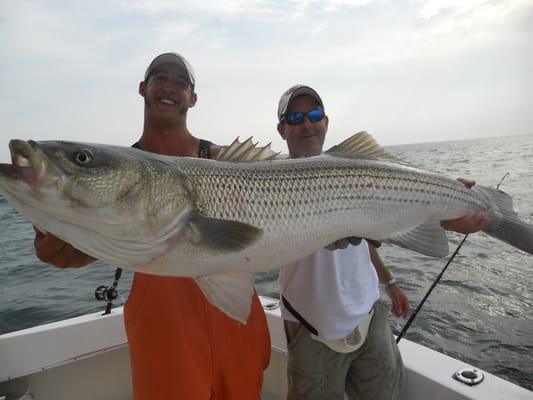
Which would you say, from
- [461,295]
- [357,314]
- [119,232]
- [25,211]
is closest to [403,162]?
[357,314]

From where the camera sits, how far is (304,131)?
3.46 meters

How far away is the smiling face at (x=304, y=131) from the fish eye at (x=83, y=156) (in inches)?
72.1

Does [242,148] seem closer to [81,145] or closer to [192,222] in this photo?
[192,222]

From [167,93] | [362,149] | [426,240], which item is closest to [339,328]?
[426,240]

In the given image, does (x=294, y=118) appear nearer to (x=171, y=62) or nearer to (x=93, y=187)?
(x=171, y=62)

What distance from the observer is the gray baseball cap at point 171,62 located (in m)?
3.09

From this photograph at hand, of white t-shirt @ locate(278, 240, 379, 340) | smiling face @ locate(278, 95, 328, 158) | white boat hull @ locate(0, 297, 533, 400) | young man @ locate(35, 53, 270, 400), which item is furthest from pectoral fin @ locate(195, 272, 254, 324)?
white boat hull @ locate(0, 297, 533, 400)

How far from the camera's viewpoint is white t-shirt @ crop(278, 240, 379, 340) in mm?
2938

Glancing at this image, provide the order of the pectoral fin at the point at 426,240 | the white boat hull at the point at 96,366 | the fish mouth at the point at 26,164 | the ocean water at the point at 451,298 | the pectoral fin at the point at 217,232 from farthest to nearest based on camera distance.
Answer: the ocean water at the point at 451,298 < the white boat hull at the point at 96,366 < the pectoral fin at the point at 426,240 < the pectoral fin at the point at 217,232 < the fish mouth at the point at 26,164

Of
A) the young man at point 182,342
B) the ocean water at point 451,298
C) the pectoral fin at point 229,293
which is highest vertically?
the pectoral fin at point 229,293

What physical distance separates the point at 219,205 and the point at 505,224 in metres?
2.38

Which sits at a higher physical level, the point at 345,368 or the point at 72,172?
the point at 72,172

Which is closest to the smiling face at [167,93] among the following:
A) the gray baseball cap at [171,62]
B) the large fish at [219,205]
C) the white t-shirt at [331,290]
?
the gray baseball cap at [171,62]

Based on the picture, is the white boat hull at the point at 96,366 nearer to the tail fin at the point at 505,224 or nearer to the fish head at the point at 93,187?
the tail fin at the point at 505,224
